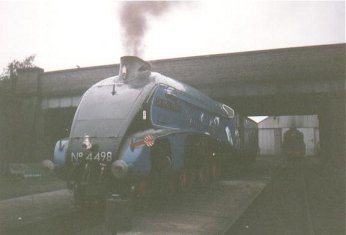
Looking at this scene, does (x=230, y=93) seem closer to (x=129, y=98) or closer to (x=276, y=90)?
(x=276, y=90)

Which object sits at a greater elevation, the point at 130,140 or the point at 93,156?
the point at 130,140

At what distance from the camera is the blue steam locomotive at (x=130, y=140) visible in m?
8.23

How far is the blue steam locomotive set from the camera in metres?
8.23

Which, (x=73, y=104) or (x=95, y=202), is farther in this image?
(x=73, y=104)

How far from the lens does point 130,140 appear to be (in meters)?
8.39

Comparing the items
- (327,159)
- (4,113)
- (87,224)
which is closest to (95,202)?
(87,224)

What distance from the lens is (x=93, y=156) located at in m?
8.43

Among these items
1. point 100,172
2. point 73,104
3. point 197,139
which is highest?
point 73,104

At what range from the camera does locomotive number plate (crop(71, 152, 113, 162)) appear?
827cm

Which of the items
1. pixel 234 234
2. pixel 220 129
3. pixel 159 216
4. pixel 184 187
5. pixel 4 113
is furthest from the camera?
pixel 4 113

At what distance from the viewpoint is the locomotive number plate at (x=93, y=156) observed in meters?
8.27

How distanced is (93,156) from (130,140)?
0.93 metres

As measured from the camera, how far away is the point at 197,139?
11.9m

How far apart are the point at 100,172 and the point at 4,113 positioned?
13.9 meters
